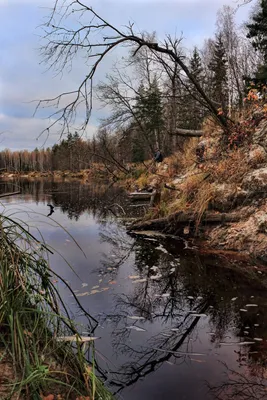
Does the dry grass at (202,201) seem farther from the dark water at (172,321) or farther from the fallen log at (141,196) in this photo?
the fallen log at (141,196)

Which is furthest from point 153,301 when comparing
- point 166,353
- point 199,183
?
point 199,183

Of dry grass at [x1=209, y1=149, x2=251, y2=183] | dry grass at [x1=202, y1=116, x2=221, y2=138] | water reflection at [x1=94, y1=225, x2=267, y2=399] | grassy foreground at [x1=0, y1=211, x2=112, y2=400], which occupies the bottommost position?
water reflection at [x1=94, y1=225, x2=267, y2=399]

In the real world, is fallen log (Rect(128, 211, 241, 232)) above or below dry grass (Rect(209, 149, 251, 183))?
below

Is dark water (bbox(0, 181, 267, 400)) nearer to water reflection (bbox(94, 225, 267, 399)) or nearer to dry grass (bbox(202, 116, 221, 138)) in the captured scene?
water reflection (bbox(94, 225, 267, 399))

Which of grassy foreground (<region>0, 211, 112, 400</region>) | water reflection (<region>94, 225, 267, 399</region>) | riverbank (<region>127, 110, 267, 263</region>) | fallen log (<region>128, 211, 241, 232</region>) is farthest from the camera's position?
fallen log (<region>128, 211, 241, 232</region>)

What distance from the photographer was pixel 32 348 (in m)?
2.45

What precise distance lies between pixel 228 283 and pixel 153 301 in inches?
57.1

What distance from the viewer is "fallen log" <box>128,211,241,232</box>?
306 inches

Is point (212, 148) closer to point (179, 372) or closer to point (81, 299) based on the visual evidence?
point (81, 299)

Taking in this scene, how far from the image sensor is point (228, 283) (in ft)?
17.7

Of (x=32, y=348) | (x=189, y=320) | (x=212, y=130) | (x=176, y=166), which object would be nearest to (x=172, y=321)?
(x=189, y=320)

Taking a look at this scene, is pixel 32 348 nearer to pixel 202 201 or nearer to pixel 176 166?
pixel 202 201

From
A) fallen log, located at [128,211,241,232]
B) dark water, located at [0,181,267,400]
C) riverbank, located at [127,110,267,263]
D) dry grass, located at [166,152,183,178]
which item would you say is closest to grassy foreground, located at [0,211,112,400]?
dark water, located at [0,181,267,400]

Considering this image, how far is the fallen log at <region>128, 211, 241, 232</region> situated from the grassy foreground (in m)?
5.51
